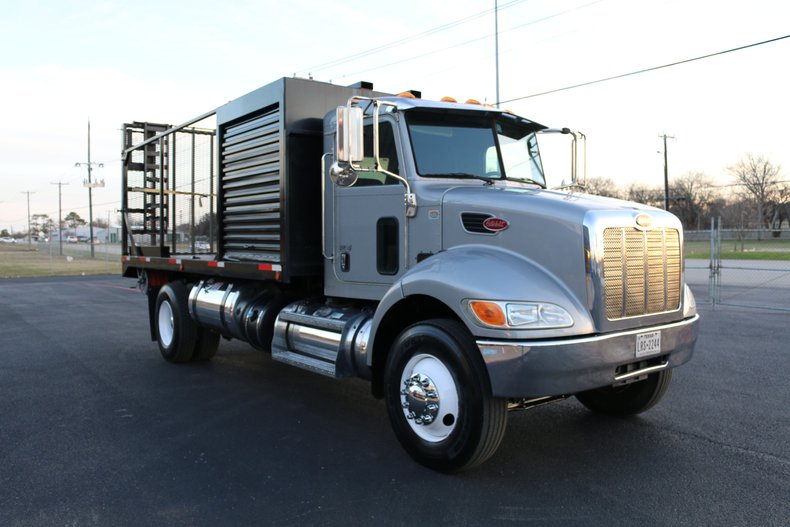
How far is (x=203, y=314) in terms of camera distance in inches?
303

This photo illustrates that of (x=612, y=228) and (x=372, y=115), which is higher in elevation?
(x=372, y=115)

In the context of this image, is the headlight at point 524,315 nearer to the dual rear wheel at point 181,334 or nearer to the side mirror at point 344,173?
the side mirror at point 344,173

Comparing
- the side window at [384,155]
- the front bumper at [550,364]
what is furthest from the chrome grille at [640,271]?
the side window at [384,155]

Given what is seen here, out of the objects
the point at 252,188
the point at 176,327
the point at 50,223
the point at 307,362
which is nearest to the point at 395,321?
the point at 307,362

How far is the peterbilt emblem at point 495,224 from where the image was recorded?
424 cm

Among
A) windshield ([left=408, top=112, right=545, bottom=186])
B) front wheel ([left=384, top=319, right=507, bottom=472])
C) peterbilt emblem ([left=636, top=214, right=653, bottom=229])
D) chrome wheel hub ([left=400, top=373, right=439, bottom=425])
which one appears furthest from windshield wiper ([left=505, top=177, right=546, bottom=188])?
chrome wheel hub ([left=400, top=373, right=439, bottom=425])

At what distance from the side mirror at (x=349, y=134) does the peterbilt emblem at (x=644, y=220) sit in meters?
1.99

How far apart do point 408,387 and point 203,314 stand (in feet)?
13.3

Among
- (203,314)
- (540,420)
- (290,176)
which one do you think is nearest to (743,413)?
(540,420)

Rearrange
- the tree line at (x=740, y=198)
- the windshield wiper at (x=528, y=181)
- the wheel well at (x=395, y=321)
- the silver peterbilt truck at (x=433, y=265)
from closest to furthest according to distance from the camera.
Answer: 1. the silver peterbilt truck at (x=433, y=265)
2. the wheel well at (x=395, y=321)
3. the windshield wiper at (x=528, y=181)
4. the tree line at (x=740, y=198)

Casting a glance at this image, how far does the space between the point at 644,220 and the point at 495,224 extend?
102cm

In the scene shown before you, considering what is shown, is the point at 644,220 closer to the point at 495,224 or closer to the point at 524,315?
the point at 495,224

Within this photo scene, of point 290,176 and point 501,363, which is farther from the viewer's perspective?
point 290,176

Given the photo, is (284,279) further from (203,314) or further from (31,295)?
(31,295)
